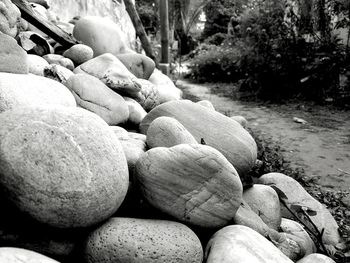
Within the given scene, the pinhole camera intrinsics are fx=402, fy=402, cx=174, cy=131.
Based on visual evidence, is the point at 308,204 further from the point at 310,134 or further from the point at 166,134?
the point at 310,134

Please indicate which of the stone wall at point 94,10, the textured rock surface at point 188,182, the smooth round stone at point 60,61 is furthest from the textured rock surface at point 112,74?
the stone wall at point 94,10

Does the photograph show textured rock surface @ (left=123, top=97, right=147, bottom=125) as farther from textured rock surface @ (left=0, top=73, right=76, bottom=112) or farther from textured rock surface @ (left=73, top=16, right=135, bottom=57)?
textured rock surface @ (left=73, top=16, right=135, bottom=57)

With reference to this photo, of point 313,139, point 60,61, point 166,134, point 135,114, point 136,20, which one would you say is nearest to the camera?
point 166,134

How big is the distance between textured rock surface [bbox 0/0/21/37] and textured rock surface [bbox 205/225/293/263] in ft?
8.43

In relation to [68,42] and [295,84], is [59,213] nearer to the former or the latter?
[68,42]

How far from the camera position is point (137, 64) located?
211 inches

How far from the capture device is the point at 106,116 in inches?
134

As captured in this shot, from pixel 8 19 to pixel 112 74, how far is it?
105 cm

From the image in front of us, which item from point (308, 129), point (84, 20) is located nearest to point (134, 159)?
point (84, 20)

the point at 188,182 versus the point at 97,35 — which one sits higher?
the point at 97,35

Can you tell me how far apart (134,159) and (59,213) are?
0.77 metres

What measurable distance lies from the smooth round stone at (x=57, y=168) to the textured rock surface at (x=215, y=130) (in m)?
1.43

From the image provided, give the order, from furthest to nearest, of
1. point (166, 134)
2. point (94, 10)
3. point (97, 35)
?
1. point (94, 10)
2. point (97, 35)
3. point (166, 134)

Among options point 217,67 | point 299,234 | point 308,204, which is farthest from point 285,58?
point 299,234
